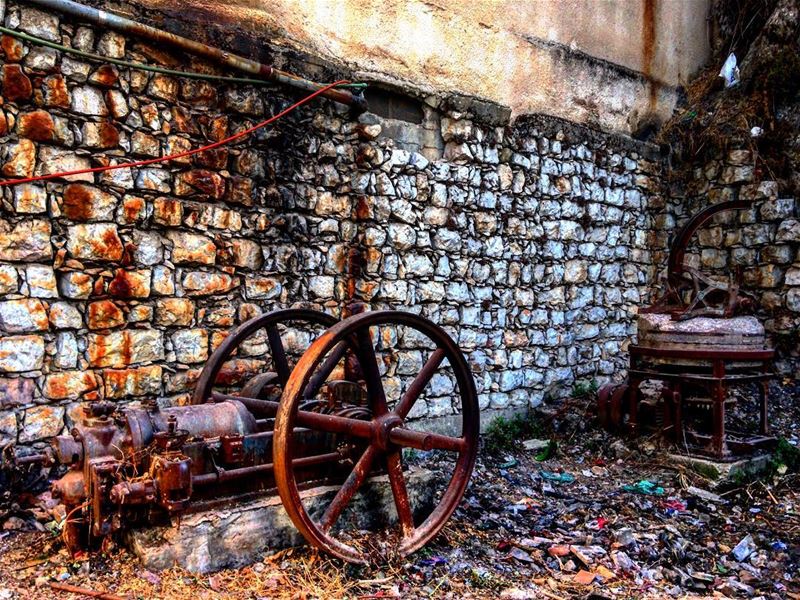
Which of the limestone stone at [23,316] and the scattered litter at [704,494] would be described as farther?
the scattered litter at [704,494]

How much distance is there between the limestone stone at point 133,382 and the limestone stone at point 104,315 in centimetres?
28

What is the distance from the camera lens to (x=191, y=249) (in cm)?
478

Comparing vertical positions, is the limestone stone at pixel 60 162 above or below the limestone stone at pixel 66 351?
above

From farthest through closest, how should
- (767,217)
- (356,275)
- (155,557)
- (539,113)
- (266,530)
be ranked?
1. (767,217)
2. (539,113)
3. (356,275)
4. (266,530)
5. (155,557)

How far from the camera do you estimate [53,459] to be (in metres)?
3.48

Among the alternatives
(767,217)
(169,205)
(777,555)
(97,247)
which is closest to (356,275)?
(169,205)

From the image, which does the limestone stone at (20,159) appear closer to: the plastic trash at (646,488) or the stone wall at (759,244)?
the plastic trash at (646,488)

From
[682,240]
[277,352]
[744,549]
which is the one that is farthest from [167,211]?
[682,240]

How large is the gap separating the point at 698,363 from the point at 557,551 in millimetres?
2337

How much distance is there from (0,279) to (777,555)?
476 centimetres

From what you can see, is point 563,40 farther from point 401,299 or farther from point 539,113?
point 401,299

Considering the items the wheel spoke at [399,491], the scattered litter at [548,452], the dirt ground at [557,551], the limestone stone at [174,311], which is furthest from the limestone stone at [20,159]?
the scattered litter at [548,452]

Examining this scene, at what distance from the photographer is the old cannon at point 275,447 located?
133 inches

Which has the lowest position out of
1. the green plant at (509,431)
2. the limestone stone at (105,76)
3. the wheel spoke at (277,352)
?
the green plant at (509,431)
